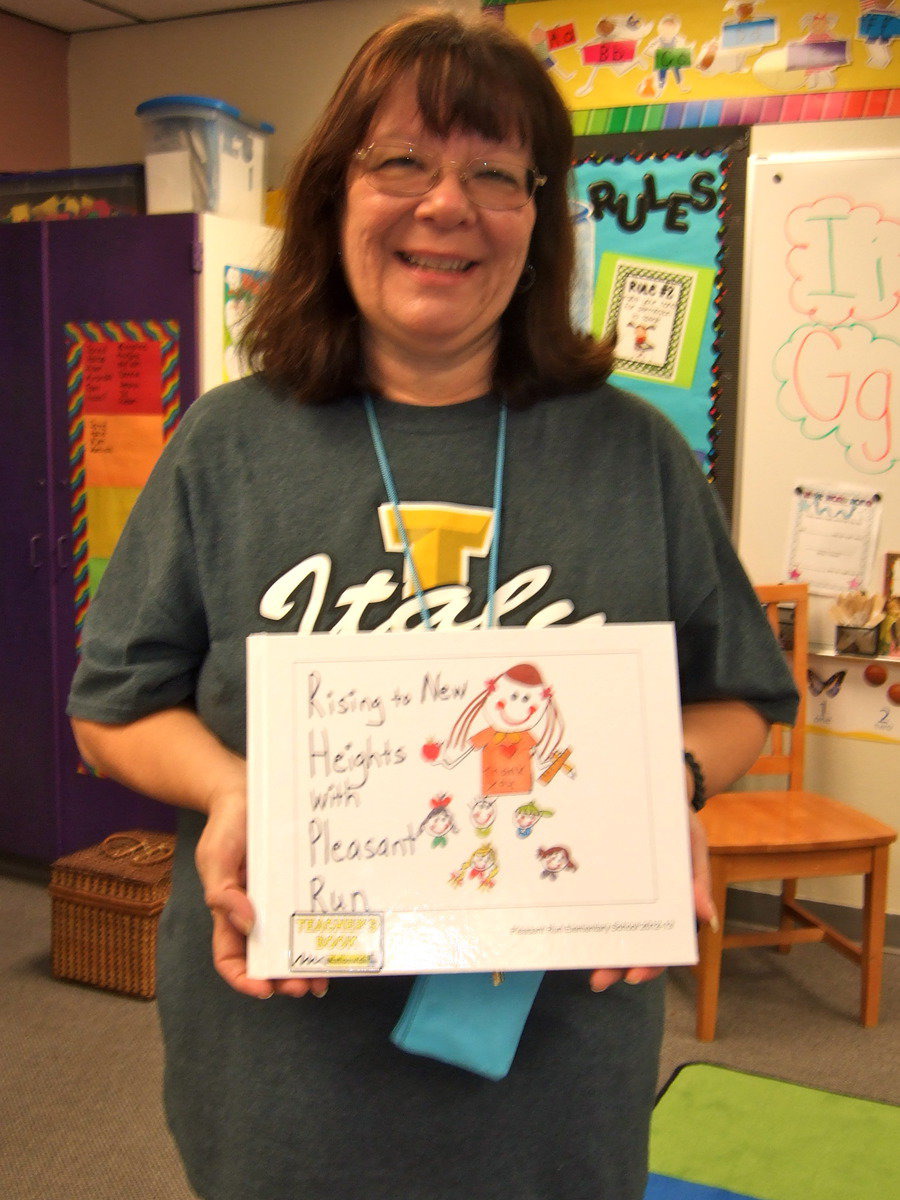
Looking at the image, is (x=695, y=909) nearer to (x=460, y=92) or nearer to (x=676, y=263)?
(x=460, y=92)

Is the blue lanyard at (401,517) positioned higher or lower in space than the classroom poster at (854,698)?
higher

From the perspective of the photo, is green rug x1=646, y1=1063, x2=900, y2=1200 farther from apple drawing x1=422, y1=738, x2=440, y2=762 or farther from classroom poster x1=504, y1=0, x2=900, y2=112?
classroom poster x1=504, y1=0, x2=900, y2=112

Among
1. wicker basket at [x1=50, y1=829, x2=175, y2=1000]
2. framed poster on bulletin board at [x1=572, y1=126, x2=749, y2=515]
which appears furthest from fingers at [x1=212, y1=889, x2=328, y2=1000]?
framed poster on bulletin board at [x1=572, y1=126, x2=749, y2=515]

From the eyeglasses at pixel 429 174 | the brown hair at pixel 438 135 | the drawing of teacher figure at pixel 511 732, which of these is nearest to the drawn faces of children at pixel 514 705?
the drawing of teacher figure at pixel 511 732

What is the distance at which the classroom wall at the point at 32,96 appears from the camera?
374cm

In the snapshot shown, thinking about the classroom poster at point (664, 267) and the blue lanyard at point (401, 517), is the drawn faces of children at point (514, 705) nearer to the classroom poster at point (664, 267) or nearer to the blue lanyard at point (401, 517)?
the blue lanyard at point (401, 517)

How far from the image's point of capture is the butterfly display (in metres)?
2.90

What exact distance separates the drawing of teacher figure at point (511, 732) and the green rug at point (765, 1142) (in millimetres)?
1599

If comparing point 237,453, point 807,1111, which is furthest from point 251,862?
point 807,1111

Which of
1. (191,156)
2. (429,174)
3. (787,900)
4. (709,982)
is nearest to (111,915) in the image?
(709,982)

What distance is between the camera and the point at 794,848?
2.46 m

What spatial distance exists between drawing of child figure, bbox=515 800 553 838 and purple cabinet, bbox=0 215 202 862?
8.10 ft

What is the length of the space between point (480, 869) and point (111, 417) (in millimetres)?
2625

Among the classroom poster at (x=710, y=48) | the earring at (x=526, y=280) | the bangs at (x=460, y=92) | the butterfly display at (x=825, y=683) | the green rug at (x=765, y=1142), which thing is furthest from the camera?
the butterfly display at (x=825, y=683)
